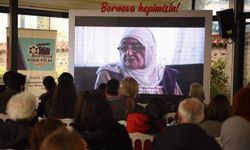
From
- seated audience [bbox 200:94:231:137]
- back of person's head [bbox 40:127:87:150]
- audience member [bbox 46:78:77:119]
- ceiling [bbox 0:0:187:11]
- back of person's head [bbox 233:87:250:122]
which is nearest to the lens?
back of person's head [bbox 40:127:87:150]

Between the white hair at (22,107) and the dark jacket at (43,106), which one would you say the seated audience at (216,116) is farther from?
the dark jacket at (43,106)

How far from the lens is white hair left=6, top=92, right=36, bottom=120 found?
3.45 meters

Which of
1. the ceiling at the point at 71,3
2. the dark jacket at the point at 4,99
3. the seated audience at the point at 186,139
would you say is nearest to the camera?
the seated audience at the point at 186,139

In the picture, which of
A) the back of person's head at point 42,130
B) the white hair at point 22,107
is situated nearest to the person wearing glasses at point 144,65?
the white hair at point 22,107

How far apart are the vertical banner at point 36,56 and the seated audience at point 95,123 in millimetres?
5082

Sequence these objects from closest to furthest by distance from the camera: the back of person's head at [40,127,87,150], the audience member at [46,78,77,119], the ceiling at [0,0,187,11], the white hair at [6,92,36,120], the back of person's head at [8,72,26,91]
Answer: the back of person's head at [40,127,87,150] → the white hair at [6,92,36,120] → the audience member at [46,78,77,119] → the back of person's head at [8,72,26,91] → the ceiling at [0,0,187,11]

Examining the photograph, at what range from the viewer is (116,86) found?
5.46 metres

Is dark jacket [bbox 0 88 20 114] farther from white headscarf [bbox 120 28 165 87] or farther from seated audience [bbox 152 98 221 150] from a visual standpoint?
white headscarf [bbox 120 28 165 87]

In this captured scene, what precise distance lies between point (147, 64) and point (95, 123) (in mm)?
4873

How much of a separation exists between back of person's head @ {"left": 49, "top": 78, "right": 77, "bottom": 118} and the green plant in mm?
4671

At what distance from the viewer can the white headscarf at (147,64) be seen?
804 cm

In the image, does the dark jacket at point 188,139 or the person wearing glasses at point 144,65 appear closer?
the dark jacket at point 188,139

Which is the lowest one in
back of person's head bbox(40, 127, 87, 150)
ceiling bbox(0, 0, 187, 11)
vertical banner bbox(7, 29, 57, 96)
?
back of person's head bbox(40, 127, 87, 150)

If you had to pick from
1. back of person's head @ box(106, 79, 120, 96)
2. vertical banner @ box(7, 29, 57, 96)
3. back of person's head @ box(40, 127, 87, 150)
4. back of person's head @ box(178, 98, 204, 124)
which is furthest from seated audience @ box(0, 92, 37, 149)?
vertical banner @ box(7, 29, 57, 96)
